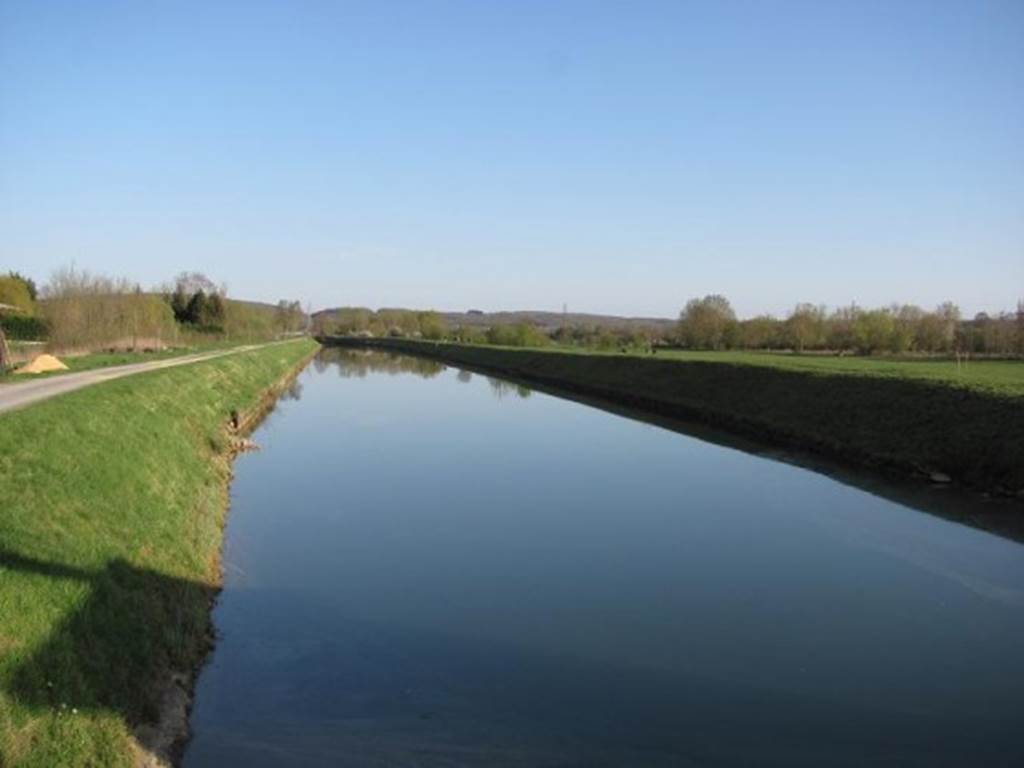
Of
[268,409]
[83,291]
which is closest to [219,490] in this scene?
[268,409]

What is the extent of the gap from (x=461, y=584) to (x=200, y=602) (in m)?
3.05

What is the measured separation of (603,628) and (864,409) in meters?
16.7

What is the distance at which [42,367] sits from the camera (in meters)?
23.7

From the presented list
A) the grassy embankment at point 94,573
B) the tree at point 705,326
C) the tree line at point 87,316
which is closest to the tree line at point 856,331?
the tree at point 705,326

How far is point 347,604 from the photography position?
999 centimetres

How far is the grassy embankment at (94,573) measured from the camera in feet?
18.9

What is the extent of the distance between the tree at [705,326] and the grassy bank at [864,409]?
109 ft

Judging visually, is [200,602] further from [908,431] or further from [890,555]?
[908,431]

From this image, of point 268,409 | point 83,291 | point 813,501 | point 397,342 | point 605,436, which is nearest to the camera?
point 813,501

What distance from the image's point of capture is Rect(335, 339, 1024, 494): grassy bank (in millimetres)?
18297

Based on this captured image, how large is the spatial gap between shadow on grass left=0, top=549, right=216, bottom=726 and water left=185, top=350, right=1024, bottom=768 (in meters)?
0.45

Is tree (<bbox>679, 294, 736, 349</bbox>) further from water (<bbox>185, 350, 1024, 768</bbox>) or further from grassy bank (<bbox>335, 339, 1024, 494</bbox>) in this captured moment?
water (<bbox>185, 350, 1024, 768</bbox>)

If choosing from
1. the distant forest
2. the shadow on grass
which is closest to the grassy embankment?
the shadow on grass

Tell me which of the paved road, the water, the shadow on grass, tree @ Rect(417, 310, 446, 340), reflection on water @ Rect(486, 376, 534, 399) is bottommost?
the water
